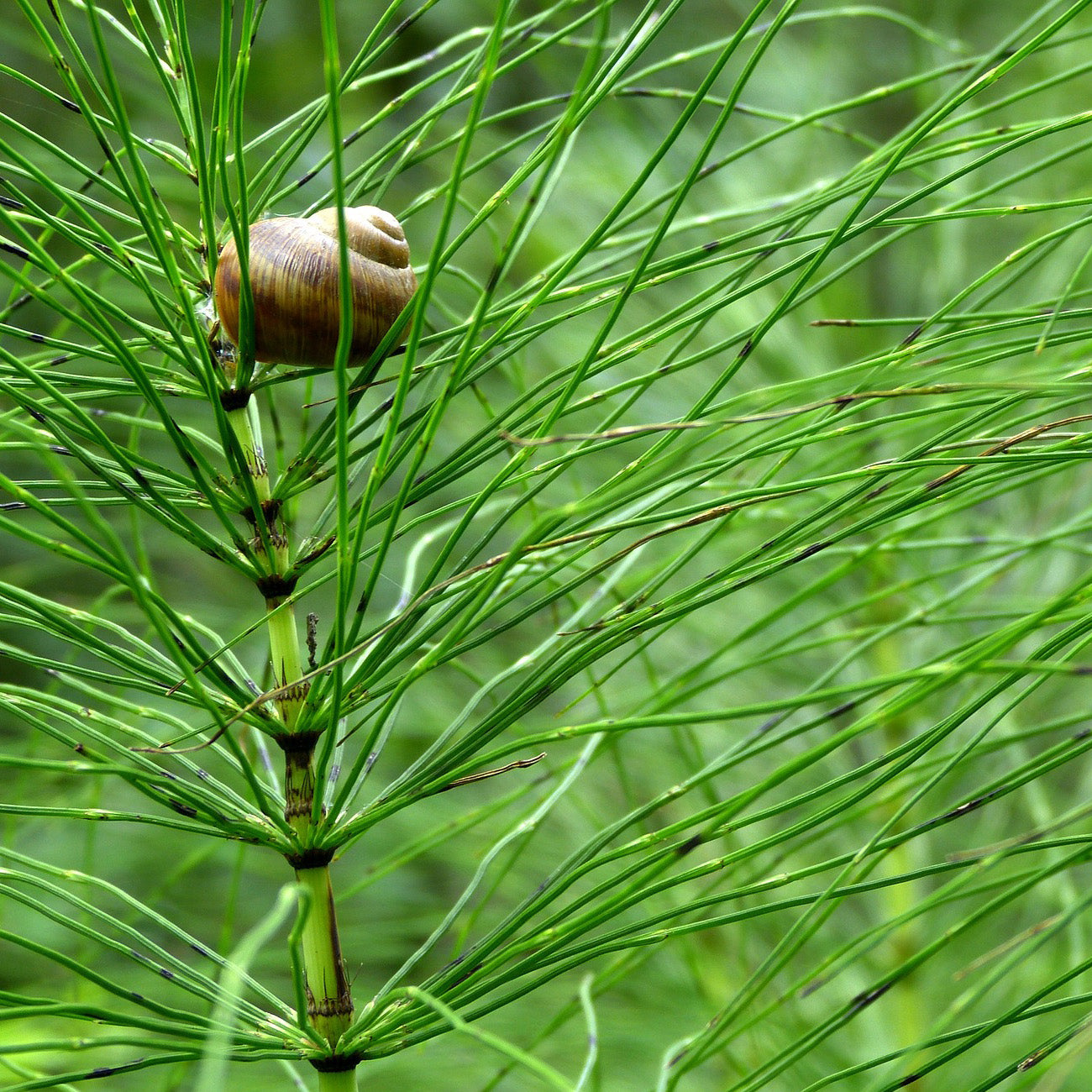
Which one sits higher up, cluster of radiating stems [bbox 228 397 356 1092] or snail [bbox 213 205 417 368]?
snail [bbox 213 205 417 368]

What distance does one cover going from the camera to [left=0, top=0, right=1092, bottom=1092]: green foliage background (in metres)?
0.56

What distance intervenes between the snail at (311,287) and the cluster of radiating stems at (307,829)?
68 mm

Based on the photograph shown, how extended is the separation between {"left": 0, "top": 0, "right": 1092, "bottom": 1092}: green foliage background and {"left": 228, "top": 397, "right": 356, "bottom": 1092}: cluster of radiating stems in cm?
4

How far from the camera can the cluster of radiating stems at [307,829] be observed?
635 millimetres

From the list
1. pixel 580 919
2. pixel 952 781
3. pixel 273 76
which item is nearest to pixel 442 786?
pixel 580 919

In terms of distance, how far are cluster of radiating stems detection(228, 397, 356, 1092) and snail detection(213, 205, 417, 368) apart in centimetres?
7

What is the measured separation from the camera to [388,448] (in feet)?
1.62

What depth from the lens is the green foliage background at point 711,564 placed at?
1.85 feet

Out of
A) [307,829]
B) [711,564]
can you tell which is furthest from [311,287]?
[711,564]

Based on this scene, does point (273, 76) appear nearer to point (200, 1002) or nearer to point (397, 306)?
point (200, 1002)

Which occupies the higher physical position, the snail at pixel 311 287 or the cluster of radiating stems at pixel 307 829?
the snail at pixel 311 287

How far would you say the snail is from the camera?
1.94 ft

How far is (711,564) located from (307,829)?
46.3 inches

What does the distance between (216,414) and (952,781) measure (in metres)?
1.18
